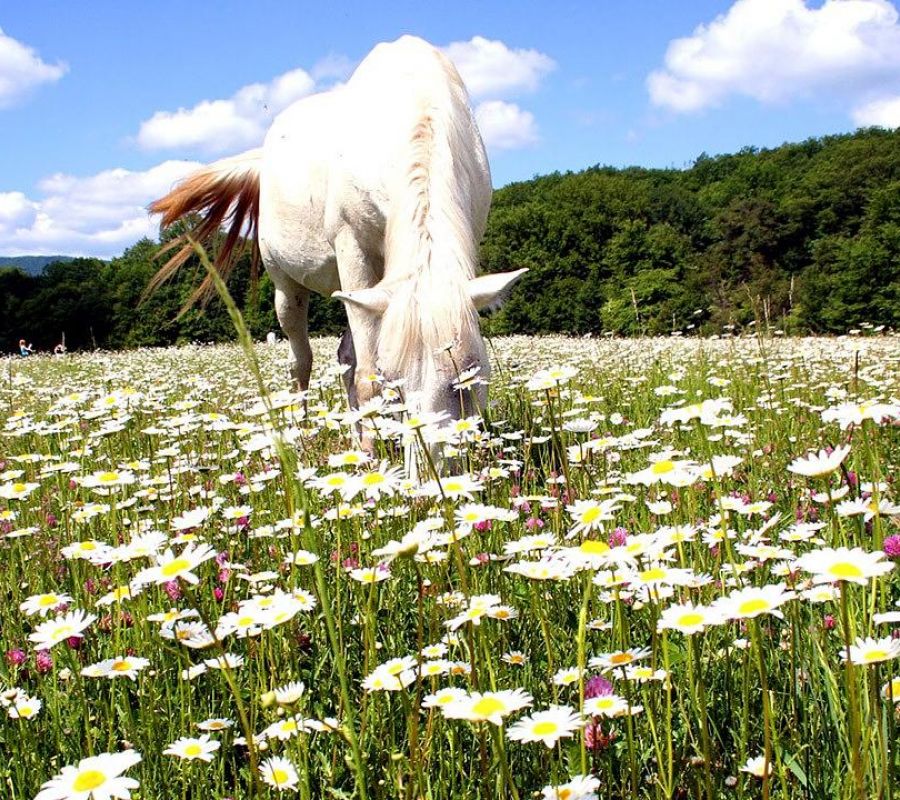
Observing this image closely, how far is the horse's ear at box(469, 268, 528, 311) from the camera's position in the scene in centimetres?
468

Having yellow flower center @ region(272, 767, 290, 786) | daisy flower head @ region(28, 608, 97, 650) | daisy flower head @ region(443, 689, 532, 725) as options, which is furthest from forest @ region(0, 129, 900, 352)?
daisy flower head @ region(443, 689, 532, 725)

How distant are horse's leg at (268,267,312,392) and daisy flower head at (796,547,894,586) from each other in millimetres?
7605

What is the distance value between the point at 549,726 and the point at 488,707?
0.10 m

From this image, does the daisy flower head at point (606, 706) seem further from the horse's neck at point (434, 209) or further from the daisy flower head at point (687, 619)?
the horse's neck at point (434, 209)

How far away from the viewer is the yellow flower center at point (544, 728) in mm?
1214

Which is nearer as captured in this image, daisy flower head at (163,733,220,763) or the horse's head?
daisy flower head at (163,733,220,763)

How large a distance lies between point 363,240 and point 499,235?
174ft

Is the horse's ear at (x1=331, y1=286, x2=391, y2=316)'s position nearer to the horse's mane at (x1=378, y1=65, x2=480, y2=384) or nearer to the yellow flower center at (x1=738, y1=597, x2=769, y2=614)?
the horse's mane at (x1=378, y1=65, x2=480, y2=384)

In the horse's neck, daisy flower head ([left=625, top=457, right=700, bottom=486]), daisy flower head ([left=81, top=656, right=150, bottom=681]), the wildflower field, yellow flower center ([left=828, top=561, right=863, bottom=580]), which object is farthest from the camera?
the horse's neck

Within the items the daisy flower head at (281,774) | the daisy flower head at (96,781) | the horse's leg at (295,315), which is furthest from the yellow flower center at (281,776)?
the horse's leg at (295,315)

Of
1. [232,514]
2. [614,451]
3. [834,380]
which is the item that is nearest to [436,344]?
[614,451]

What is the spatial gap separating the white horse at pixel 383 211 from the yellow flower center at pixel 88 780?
247 cm

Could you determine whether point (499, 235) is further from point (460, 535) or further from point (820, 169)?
point (460, 535)

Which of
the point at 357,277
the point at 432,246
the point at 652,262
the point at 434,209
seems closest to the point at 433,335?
the point at 432,246
